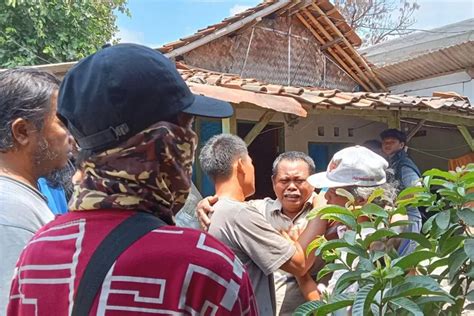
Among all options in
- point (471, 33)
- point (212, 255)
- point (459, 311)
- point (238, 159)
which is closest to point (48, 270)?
point (212, 255)

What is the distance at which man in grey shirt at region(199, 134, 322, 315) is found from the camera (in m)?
2.00

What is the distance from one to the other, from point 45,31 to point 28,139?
353 inches

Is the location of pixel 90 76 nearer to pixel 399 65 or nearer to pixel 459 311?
pixel 459 311

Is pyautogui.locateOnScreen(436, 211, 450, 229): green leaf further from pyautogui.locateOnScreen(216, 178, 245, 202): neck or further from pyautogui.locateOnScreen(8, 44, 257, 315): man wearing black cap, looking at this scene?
pyautogui.locateOnScreen(216, 178, 245, 202): neck

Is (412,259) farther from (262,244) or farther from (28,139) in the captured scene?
(28,139)

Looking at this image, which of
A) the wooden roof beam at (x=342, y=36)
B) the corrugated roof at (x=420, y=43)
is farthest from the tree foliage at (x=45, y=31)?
the corrugated roof at (x=420, y=43)

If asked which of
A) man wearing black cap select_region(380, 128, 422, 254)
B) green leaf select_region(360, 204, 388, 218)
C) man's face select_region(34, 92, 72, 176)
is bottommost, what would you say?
green leaf select_region(360, 204, 388, 218)

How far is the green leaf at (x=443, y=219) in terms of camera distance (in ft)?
4.63

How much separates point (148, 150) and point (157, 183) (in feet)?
0.20

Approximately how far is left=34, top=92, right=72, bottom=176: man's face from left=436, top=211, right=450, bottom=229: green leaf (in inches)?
44.6

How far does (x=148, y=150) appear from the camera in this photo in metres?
0.92

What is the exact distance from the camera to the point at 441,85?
993cm

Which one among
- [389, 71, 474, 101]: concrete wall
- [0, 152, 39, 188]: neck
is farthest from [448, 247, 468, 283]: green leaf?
[389, 71, 474, 101]: concrete wall

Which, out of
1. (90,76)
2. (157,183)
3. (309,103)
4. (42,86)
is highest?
(309,103)
